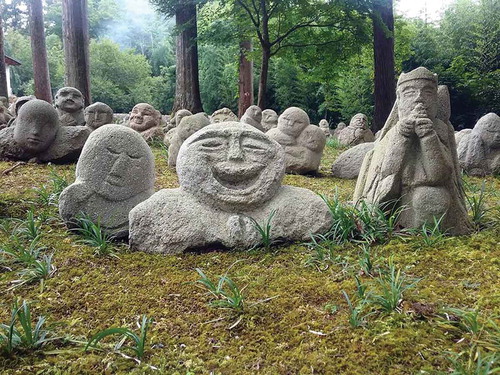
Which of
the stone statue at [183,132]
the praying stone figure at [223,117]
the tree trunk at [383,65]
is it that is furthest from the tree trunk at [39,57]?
the tree trunk at [383,65]

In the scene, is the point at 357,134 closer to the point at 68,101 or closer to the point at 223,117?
the point at 223,117

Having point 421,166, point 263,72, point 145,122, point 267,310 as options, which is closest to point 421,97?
point 421,166

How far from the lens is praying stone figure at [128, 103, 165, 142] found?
920 cm

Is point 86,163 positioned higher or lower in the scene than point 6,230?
higher

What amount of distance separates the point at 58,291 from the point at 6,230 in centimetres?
136

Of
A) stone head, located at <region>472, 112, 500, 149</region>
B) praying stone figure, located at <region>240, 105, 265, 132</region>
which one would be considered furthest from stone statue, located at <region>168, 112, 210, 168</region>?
stone head, located at <region>472, 112, 500, 149</region>

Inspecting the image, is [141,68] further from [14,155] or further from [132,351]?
[132,351]

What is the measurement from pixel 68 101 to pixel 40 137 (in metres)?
1.39

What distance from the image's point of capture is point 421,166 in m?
3.44

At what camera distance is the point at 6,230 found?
3588mm

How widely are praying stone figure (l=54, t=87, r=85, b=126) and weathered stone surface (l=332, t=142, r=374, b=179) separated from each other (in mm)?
4651

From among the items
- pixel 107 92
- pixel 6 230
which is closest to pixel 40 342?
pixel 6 230

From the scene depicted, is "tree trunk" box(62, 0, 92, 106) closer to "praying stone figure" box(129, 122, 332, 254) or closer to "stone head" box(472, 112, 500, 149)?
"praying stone figure" box(129, 122, 332, 254)

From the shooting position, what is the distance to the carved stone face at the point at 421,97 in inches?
135
